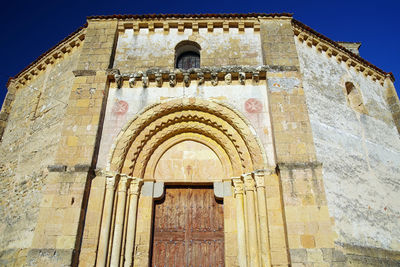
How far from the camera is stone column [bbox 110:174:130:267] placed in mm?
6047

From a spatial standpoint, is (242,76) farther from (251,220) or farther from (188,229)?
(188,229)

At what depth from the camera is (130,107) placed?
736cm

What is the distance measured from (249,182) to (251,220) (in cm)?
79

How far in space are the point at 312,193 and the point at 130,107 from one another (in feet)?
14.4

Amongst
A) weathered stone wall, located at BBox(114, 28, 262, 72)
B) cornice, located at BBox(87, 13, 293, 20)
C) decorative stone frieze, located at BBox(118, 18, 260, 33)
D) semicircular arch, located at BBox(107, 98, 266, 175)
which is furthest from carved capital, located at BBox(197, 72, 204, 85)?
cornice, located at BBox(87, 13, 293, 20)

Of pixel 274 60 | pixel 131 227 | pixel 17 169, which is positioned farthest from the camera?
pixel 17 169

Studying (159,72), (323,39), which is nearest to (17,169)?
(159,72)

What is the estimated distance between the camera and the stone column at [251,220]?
5.99m

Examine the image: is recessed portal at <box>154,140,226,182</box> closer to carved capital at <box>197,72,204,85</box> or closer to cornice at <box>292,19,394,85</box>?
carved capital at <box>197,72,204,85</box>

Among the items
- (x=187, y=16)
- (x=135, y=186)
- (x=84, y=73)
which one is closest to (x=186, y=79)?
(x=187, y=16)

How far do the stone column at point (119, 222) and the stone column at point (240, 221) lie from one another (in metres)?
2.37

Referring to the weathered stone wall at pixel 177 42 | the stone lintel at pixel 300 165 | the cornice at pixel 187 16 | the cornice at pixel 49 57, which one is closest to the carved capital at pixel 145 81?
the weathered stone wall at pixel 177 42

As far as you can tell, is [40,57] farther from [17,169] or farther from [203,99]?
[203,99]

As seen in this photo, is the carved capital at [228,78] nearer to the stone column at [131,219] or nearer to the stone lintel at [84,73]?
the stone column at [131,219]
